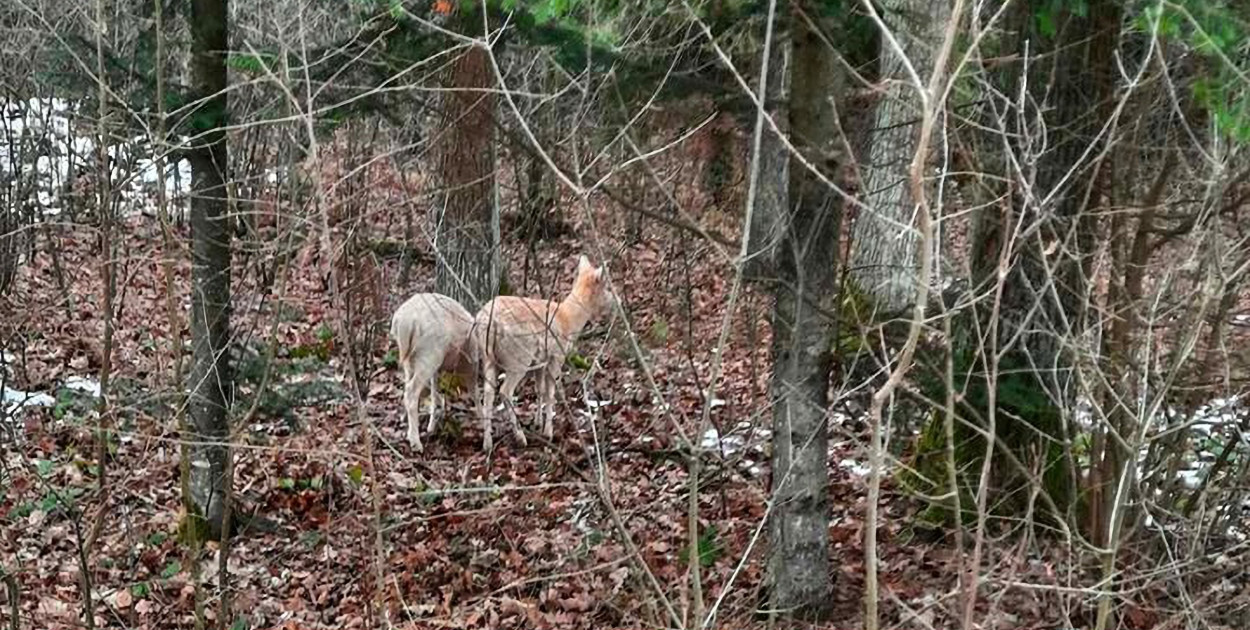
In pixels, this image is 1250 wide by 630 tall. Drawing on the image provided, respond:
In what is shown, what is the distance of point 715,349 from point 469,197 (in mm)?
7652

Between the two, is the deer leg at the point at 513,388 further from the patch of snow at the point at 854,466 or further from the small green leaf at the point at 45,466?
the small green leaf at the point at 45,466

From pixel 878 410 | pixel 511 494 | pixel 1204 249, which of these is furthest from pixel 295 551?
pixel 878 410

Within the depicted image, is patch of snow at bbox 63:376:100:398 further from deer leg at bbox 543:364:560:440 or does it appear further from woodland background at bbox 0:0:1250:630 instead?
deer leg at bbox 543:364:560:440

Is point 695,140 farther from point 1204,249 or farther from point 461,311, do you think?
point 1204,249

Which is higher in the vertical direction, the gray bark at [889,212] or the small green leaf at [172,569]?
the gray bark at [889,212]

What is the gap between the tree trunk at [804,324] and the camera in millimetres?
6742

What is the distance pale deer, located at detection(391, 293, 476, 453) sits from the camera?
11.3 meters

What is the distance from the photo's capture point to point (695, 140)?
31.7 feet

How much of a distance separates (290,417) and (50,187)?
917 cm

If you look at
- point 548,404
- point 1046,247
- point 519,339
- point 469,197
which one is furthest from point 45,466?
point 1046,247

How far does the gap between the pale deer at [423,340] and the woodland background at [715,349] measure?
468 millimetres

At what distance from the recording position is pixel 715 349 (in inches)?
218

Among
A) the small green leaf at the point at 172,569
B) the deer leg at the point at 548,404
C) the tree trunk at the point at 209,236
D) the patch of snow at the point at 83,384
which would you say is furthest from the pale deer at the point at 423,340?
the patch of snow at the point at 83,384

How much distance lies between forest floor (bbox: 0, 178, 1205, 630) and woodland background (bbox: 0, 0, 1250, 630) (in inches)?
1.6
